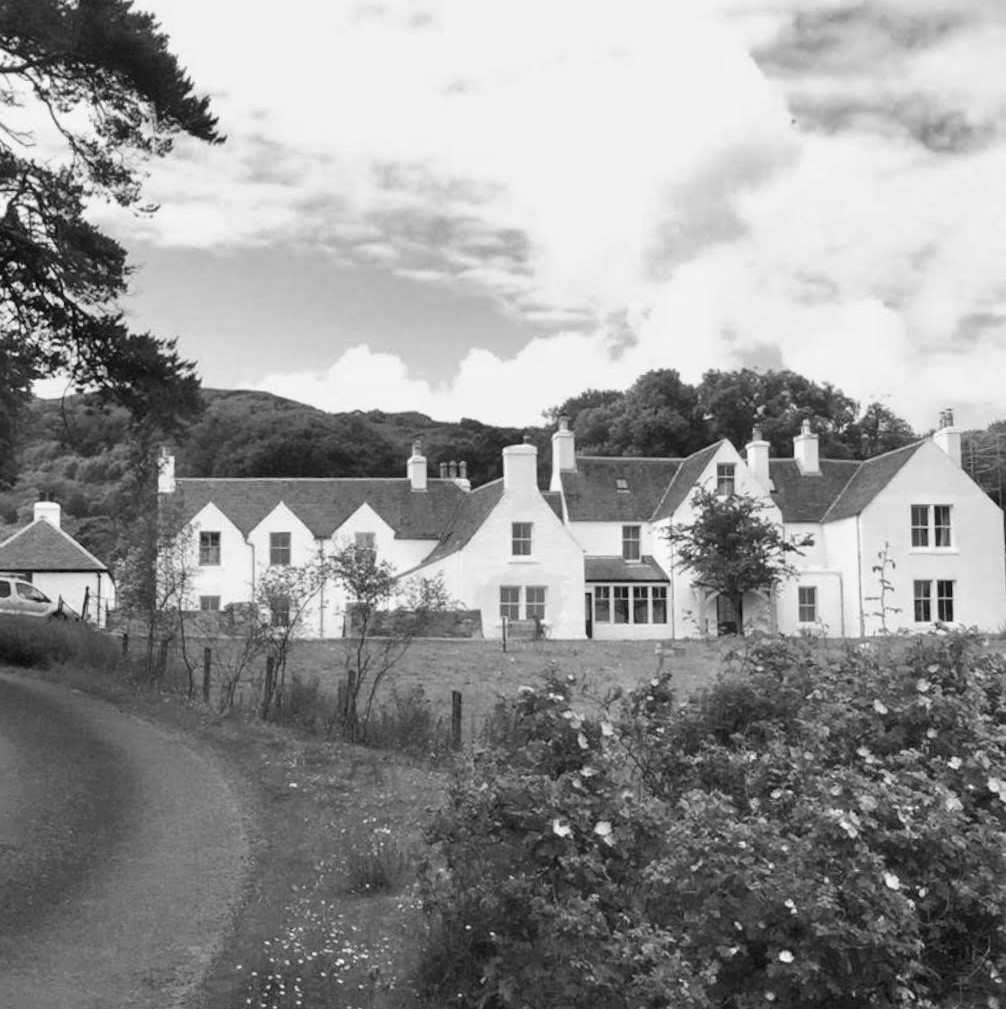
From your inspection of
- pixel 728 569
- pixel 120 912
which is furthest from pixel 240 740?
pixel 728 569

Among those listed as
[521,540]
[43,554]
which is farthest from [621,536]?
[43,554]

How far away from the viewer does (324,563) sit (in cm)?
1833

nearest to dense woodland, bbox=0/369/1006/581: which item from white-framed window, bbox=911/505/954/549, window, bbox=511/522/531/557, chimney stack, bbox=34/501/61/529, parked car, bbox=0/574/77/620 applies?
chimney stack, bbox=34/501/61/529

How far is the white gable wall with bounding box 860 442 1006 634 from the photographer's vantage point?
4869 centimetres

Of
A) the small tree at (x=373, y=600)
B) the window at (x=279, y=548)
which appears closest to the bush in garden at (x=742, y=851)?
the small tree at (x=373, y=600)

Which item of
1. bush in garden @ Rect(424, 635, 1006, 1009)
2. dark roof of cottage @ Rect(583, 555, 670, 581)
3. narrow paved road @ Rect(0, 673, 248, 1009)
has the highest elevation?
dark roof of cottage @ Rect(583, 555, 670, 581)

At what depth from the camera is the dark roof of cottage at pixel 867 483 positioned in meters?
49.7

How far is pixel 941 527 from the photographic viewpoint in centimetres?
4978

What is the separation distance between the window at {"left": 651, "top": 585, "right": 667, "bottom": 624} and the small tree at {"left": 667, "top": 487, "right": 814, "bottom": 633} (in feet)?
7.27

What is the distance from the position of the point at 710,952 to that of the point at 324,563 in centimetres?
1402

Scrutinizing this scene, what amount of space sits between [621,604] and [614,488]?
249 inches

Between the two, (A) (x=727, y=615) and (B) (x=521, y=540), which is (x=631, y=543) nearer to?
(A) (x=727, y=615)

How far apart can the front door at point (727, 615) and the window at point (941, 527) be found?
974 centimetres

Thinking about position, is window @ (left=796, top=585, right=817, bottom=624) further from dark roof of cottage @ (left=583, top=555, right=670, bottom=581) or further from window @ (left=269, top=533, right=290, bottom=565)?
window @ (left=269, top=533, right=290, bottom=565)
